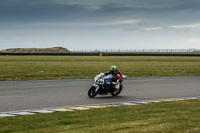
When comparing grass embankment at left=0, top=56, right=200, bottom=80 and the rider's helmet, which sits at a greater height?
the rider's helmet

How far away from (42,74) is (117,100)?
14.5 m

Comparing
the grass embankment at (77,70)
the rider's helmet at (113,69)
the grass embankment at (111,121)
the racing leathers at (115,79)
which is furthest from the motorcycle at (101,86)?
the grass embankment at (77,70)

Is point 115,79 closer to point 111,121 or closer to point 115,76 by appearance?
point 115,76

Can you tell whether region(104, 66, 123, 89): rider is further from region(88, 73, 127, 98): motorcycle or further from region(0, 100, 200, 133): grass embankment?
region(0, 100, 200, 133): grass embankment

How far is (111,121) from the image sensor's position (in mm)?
7969

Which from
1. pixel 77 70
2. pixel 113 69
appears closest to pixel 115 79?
pixel 113 69

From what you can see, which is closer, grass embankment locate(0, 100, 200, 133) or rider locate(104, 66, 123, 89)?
grass embankment locate(0, 100, 200, 133)

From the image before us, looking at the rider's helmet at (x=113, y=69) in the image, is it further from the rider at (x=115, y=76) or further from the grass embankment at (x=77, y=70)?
the grass embankment at (x=77, y=70)

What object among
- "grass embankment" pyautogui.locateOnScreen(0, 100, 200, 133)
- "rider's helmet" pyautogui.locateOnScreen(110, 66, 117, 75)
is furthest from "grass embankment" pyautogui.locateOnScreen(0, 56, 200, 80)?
"grass embankment" pyautogui.locateOnScreen(0, 100, 200, 133)

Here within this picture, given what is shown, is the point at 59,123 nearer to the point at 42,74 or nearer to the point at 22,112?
the point at 22,112

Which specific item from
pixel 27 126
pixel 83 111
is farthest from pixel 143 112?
pixel 27 126

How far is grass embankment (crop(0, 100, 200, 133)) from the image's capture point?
6867 mm

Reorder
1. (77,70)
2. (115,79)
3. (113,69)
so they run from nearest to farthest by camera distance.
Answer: (113,69) → (115,79) → (77,70)

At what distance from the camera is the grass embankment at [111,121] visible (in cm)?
687
